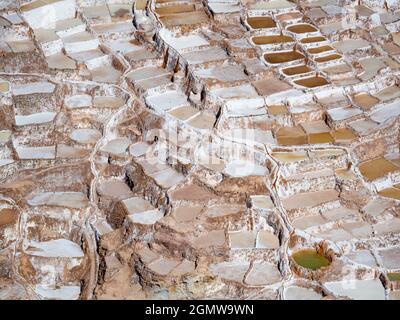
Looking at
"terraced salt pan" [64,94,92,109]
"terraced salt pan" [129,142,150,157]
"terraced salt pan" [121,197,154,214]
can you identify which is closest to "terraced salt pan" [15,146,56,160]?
"terraced salt pan" [64,94,92,109]

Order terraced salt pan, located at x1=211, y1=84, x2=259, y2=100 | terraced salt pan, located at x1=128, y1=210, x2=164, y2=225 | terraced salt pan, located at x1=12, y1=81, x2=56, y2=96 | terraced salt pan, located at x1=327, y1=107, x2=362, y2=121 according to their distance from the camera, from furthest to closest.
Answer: terraced salt pan, located at x1=12, y1=81, x2=56, y2=96
terraced salt pan, located at x1=211, y1=84, x2=259, y2=100
terraced salt pan, located at x1=327, y1=107, x2=362, y2=121
terraced salt pan, located at x1=128, y1=210, x2=164, y2=225

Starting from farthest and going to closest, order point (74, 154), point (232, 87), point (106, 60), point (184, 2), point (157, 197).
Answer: point (184, 2)
point (106, 60)
point (232, 87)
point (74, 154)
point (157, 197)

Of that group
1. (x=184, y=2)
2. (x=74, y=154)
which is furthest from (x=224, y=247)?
(x=184, y=2)

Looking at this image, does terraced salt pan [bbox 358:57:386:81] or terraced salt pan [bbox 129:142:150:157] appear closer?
terraced salt pan [bbox 129:142:150:157]

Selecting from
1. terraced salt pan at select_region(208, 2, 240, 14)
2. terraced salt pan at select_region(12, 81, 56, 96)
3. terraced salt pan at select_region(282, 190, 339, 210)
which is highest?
terraced salt pan at select_region(208, 2, 240, 14)

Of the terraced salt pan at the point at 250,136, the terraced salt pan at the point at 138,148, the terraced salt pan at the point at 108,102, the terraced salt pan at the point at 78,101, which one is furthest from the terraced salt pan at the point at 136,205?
the terraced salt pan at the point at 78,101

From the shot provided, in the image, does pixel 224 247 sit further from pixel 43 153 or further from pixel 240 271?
pixel 43 153

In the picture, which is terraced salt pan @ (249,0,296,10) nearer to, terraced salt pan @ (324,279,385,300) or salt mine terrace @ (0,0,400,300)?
salt mine terrace @ (0,0,400,300)
